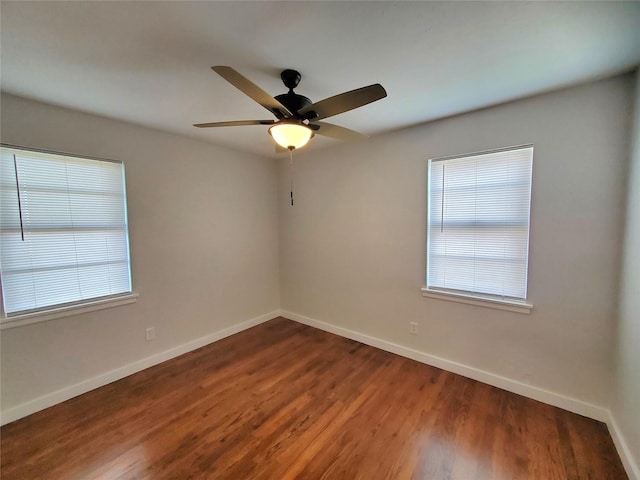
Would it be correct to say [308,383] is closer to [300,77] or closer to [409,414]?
[409,414]

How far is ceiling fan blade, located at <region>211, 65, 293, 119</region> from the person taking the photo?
1155 millimetres

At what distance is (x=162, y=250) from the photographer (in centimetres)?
276

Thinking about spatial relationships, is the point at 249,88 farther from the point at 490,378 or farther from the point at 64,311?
the point at 490,378

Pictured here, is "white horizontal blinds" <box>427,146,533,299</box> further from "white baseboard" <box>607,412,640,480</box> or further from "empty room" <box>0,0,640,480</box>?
"white baseboard" <box>607,412,640,480</box>

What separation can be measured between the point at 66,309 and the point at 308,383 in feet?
7.10

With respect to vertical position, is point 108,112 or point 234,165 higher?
point 108,112

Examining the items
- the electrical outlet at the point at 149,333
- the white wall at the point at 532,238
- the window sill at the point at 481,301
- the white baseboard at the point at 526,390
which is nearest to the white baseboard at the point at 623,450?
the white baseboard at the point at 526,390

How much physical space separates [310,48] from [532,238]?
2159 mm

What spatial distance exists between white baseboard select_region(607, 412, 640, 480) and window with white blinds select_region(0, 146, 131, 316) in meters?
3.89

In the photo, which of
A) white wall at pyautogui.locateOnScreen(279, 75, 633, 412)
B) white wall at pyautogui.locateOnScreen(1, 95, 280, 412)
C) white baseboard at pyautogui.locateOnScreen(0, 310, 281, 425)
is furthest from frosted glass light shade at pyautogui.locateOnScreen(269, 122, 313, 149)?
white baseboard at pyautogui.locateOnScreen(0, 310, 281, 425)

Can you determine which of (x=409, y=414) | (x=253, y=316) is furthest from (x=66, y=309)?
(x=409, y=414)

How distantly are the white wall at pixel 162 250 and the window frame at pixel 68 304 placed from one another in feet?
0.14

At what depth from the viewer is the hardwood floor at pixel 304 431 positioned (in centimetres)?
155

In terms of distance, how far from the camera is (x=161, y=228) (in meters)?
2.75
